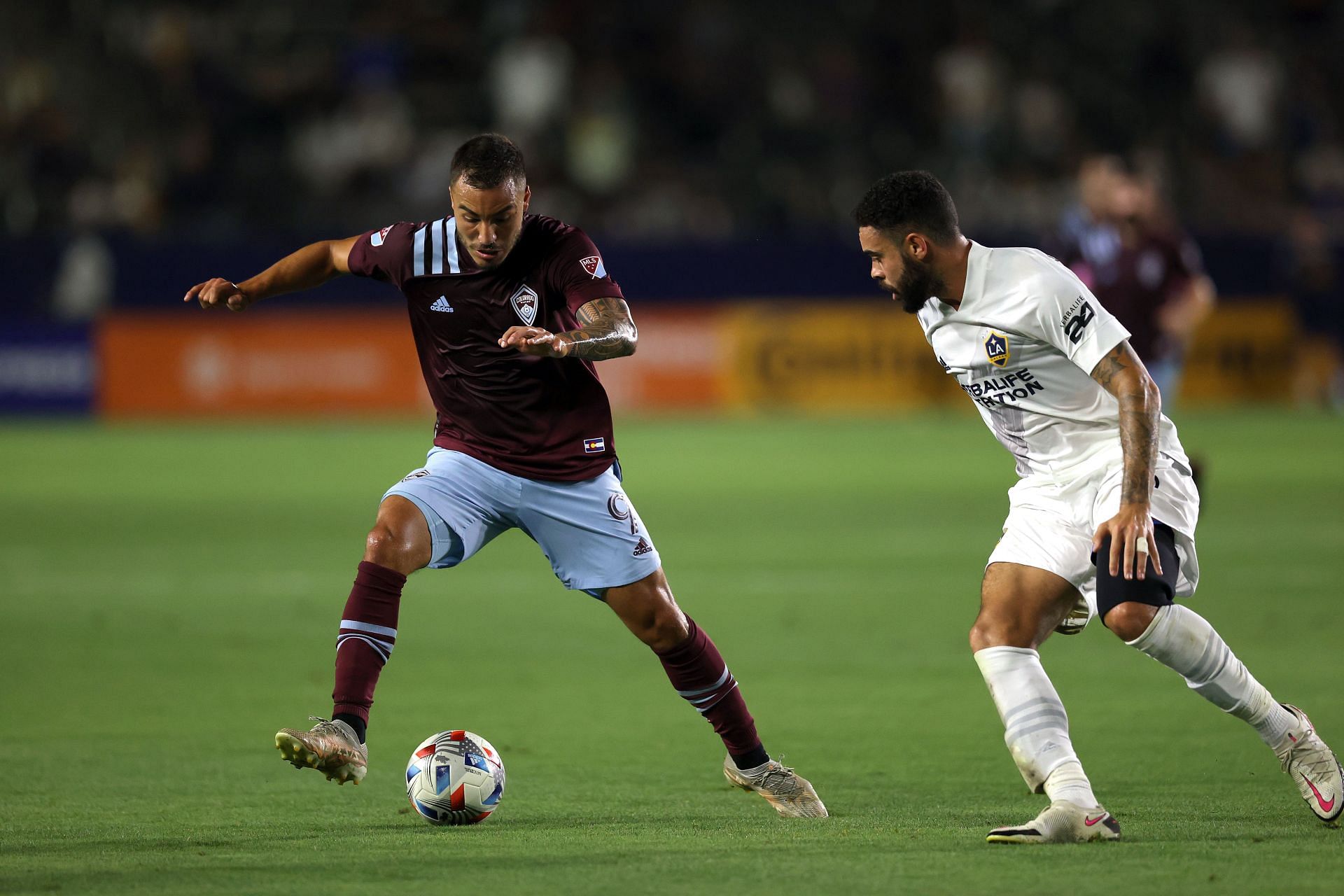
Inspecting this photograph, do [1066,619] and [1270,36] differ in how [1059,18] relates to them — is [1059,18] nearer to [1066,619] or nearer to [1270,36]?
[1270,36]

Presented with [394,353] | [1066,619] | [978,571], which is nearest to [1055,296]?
[1066,619]

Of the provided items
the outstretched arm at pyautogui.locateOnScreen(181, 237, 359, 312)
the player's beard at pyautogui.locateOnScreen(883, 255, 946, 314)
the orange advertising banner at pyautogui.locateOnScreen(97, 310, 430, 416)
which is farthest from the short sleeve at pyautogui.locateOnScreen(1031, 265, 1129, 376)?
the orange advertising banner at pyautogui.locateOnScreen(97, 310, 430, 416)

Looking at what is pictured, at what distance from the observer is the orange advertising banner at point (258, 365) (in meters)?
21.7

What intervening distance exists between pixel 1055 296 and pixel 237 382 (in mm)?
18017

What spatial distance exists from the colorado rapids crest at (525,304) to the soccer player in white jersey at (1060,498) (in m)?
1.20

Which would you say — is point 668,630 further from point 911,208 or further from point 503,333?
point 911,208

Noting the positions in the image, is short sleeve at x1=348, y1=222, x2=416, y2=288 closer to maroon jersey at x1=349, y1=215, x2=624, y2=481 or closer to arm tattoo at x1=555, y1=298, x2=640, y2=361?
maroon jersey at x1=349, y1=215, x2=624, y2=481

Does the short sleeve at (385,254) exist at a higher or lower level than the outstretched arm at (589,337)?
higher

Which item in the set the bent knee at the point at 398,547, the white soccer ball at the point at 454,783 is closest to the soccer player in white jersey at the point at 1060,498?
the white soccer ball at the point at 454,783

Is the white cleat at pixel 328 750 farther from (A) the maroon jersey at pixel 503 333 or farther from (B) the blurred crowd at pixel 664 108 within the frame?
(B) the blurred crowd at pixel 664 108

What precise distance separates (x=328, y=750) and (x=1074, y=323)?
8.12 ft

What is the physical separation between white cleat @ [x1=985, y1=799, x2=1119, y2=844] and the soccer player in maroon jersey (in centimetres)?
78

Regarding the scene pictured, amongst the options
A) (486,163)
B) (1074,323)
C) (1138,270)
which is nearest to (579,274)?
(486,163)

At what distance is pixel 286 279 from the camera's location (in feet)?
19.7
